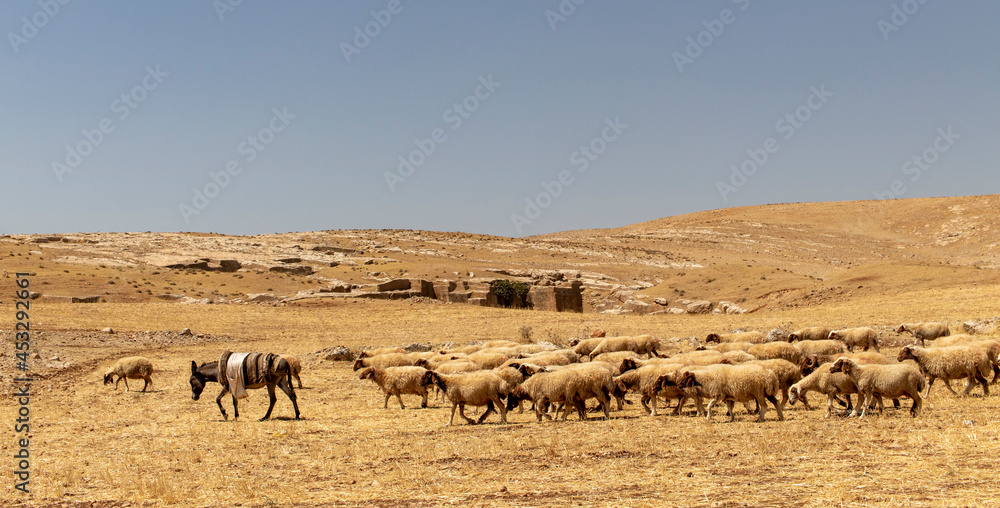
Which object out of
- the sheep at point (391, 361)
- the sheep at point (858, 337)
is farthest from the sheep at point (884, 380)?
the sheep at point (391, 361)

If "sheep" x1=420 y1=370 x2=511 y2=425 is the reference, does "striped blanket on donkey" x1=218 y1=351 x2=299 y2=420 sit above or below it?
above

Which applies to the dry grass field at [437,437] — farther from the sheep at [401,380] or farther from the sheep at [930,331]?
the sheep at [930,331]

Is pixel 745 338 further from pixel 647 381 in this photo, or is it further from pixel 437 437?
pixel 437 437

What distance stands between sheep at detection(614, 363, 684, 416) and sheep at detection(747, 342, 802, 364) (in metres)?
3.68

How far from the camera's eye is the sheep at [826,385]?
1281 centimetres

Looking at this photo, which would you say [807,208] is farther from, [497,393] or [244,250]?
[497,393]

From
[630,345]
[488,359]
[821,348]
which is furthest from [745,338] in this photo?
[488,359]

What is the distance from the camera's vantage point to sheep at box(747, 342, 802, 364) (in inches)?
688

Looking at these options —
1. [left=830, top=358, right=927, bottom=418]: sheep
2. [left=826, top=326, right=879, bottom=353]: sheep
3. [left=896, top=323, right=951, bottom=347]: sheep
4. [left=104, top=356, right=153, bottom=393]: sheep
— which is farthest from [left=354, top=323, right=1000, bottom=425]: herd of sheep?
[left=104, top=356, right=153, bottom=393]: sheep

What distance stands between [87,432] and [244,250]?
210 feet

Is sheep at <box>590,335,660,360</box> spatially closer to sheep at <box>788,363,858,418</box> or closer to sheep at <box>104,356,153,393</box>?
sheep at <box>788,363,858,418</box>

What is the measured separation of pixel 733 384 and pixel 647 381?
1749 millimetres

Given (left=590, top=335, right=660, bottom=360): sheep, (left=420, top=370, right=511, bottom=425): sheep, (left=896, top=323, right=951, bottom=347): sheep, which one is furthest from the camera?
(left=896, top=323, right=951, bottom=347): sheep

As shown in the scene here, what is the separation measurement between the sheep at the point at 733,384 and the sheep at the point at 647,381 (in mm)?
675
